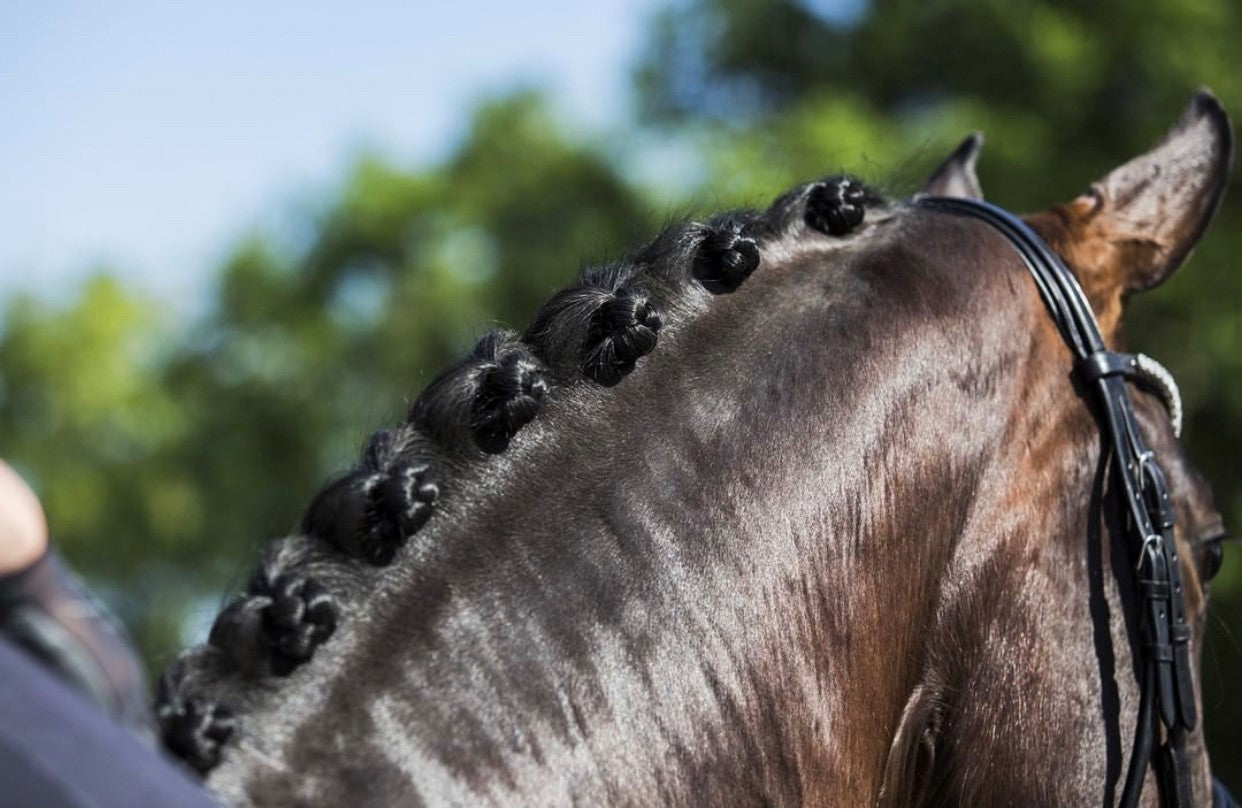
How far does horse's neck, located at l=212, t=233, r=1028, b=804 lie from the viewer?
1838 millimetres

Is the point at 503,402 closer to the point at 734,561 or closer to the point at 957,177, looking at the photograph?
the point at 734,561

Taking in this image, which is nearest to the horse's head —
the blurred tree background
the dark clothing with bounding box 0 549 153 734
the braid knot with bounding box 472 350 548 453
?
the braid knot with bounding box 472 350 548 453

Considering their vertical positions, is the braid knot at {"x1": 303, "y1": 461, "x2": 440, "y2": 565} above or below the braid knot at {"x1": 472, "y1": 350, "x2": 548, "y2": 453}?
below

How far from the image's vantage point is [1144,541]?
2395mm

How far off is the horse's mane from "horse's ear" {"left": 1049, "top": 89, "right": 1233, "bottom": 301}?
564mm

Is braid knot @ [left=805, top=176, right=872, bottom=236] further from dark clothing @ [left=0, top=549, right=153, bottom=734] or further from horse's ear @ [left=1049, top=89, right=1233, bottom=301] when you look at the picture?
dark clothing @ [left=0, top=549, right=153, bottom=734]

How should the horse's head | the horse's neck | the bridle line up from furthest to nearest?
1. the bridle
2. the horse's head
3. the horse's neck

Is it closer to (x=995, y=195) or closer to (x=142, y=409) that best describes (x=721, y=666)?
(x=995, y=195)

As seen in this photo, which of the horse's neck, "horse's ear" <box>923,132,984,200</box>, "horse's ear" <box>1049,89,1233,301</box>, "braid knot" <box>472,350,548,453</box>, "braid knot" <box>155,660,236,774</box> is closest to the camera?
"braid knot" <box>155,660,236,774</box>

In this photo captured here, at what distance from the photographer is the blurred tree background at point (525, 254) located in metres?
15.4

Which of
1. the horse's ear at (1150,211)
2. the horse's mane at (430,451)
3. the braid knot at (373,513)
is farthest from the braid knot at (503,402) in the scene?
the horse's ear at (1150,211)

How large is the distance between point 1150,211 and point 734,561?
124 centimetres

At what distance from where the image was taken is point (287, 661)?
5.98 feet

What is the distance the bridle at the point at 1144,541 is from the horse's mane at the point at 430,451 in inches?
16.6
